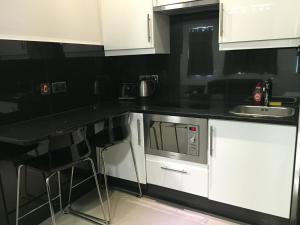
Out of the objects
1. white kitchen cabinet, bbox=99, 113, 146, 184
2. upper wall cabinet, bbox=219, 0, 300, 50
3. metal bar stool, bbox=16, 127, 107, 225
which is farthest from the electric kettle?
metal bar stool, bbox=16, 127, 107, 225

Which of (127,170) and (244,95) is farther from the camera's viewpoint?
(127,170)

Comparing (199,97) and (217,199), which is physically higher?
(199,97)

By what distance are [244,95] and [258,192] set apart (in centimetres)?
86

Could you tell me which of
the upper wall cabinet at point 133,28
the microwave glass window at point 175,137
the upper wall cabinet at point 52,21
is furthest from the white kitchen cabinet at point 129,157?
the upper wall cabinet at point 52,21

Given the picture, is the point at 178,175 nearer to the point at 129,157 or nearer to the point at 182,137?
the point at 182,137

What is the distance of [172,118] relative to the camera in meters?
2.13

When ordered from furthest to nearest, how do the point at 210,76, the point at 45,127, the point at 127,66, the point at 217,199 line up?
the point at 127,66
the point at 210,76
the point at 217,199
the point at 45,127

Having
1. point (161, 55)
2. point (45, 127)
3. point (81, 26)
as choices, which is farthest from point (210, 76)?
point (45, 127)

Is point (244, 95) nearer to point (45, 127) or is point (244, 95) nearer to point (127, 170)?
point (127, 170)

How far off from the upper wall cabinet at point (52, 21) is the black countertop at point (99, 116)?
0.64 m

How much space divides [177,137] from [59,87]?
1119mm

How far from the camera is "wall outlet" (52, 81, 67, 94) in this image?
2.21 meters

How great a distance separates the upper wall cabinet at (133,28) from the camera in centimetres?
234

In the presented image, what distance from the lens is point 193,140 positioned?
2.08 metres
